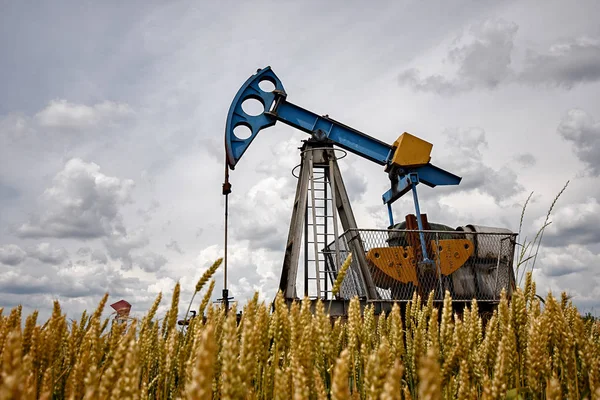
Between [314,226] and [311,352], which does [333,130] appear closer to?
[314,226]

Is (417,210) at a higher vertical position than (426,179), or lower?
lower

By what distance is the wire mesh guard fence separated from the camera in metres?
8.64

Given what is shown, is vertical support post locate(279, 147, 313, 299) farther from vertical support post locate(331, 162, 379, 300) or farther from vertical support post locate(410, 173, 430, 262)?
vertical support post locate(410, 173, 430, 262)

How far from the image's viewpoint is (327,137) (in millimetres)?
9844

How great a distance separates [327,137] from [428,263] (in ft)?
11.1

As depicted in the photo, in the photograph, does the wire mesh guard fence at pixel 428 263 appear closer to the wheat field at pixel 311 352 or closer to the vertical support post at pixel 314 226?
the vertical support post at pixel 314 226

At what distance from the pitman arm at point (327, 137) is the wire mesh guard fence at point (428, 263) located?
1639 mm

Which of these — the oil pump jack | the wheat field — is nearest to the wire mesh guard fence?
the oil pump jack

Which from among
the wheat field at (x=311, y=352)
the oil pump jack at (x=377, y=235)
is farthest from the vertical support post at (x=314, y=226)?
the wheat field at (x=311, y=352)

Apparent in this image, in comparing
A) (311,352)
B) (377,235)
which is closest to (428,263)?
(377,235)

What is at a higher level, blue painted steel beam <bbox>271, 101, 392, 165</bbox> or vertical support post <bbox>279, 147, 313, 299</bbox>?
blue painted steel beam <bbox>271, 101, 392, 165</bbox>

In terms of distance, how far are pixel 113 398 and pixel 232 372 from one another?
25 cm

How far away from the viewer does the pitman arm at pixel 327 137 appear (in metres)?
9.64

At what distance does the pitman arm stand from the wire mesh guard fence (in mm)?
1639
